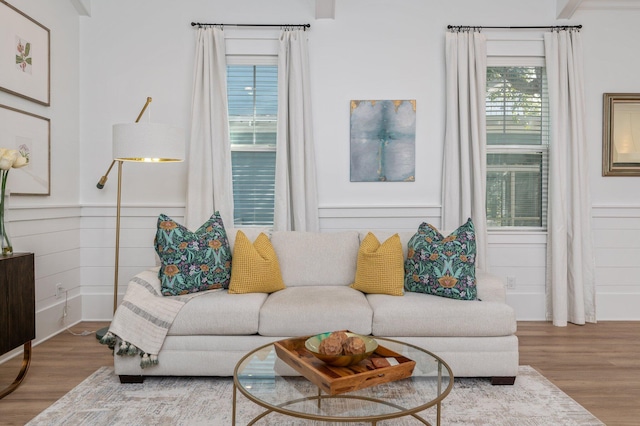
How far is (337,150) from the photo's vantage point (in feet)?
13.3

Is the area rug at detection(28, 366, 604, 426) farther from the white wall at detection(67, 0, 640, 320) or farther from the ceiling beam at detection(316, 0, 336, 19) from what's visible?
the ceiling beam at detection(316, 0, 336, 19)

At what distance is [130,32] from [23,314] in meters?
2.58

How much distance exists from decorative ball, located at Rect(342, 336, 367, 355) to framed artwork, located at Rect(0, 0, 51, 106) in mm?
2780

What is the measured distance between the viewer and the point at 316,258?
10.6 feet

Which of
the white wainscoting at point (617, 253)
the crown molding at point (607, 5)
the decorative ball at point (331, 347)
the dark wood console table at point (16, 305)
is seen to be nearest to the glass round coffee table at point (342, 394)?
the decorative ball at point (331, 347)

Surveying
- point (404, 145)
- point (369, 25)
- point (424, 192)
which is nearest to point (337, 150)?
point (404, 145)

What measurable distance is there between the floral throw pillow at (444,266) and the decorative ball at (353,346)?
119cm

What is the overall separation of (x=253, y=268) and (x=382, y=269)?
82cm

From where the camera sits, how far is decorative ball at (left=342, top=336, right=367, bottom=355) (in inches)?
66.9

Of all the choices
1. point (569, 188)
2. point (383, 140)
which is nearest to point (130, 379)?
point (383, 140)

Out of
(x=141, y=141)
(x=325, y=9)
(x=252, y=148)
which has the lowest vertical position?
(x=141, y=141)

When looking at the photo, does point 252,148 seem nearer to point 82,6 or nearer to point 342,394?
point 82,6

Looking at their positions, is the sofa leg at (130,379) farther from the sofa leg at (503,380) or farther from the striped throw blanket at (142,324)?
the sofa leg at (503,380)

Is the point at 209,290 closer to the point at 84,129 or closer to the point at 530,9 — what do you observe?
the point at 84,129
